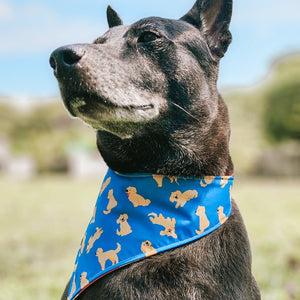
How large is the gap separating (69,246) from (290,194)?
6.20 meters

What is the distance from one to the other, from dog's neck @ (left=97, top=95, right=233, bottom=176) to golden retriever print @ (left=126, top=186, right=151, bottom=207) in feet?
0.35

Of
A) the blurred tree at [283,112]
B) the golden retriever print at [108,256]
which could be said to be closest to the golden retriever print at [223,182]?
the golden retriever print at [108,256]

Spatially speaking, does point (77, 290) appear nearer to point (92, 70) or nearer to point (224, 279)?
point (224, 279)

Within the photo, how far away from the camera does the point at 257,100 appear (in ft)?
79.4

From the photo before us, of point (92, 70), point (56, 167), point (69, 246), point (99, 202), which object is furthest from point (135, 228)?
point (56, 167)

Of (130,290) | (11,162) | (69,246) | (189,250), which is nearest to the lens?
(130,290)

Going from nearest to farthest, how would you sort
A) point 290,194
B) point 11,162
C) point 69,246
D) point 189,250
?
point 189,250 < point 69,246 < point 290,194 < point 11,162

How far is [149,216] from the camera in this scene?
231 cm

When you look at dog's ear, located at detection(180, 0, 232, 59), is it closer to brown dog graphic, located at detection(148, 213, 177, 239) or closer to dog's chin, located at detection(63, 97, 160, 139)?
dog's chin, located at detection(63, 97, 160, 139)

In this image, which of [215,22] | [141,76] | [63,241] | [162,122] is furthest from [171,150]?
[63,241]

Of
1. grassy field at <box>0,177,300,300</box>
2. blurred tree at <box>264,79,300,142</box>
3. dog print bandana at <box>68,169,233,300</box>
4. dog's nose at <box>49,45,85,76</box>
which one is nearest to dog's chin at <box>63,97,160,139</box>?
dog's nose at <box>49,45,85,76</box>

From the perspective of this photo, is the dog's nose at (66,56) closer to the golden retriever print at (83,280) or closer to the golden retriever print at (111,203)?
the golden retriever print at (111,203)

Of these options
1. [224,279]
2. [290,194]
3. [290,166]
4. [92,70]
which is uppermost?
[92,70]

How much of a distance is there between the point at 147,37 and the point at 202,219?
0.96 m
